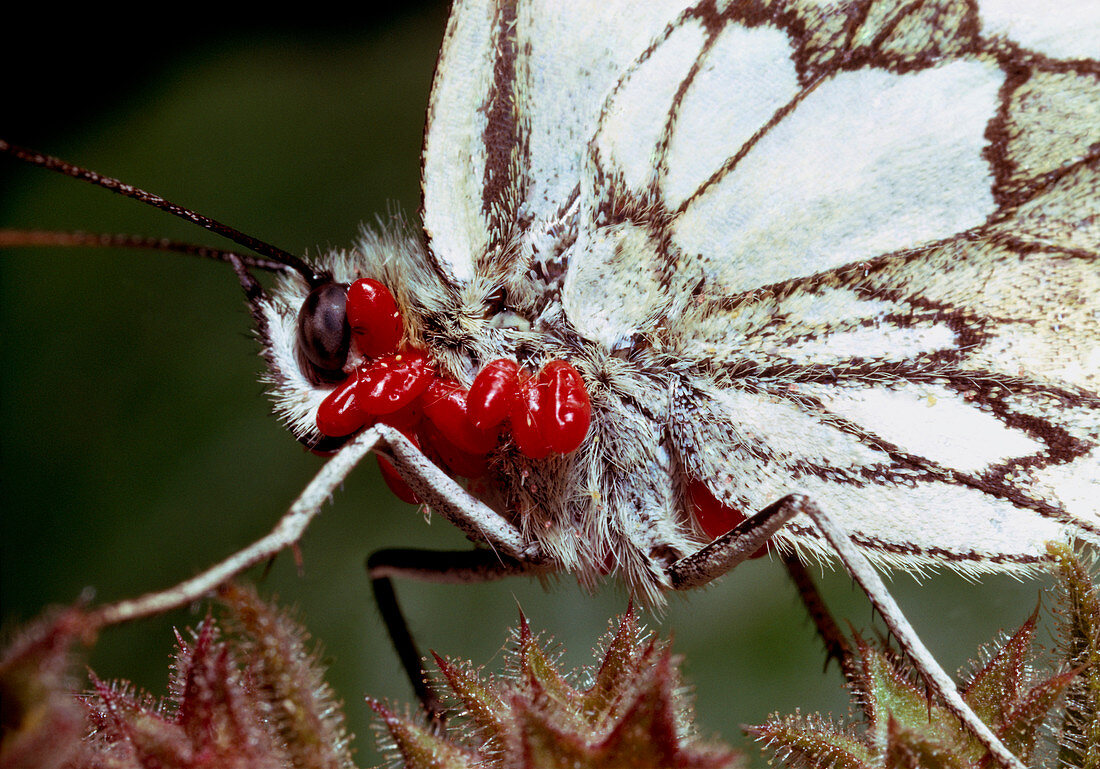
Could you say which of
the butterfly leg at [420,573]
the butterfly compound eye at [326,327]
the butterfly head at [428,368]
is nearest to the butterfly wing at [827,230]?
the butterfly head at [428,368]

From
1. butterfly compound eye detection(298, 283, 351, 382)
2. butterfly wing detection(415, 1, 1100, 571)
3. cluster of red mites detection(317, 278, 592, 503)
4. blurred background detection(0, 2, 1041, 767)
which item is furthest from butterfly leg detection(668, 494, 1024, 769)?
blurred background detection(0, 2, 1041, 767)

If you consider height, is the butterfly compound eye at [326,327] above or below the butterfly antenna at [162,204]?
below

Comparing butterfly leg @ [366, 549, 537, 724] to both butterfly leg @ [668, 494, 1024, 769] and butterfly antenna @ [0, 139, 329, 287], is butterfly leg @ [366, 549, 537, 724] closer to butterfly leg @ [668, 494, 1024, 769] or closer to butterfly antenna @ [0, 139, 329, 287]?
butterfly leg @ [668, 494, 1024, 769]

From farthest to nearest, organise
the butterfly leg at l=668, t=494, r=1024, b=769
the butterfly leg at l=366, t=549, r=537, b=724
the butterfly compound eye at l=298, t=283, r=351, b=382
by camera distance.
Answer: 1. the butterfly leg at l=366, t=549, r=537, b=724
2. the butterfly compound eye at l=298, t=283, r=351, b=382
3. the butterfly leg at l=668, t=494, r=1024, b=769

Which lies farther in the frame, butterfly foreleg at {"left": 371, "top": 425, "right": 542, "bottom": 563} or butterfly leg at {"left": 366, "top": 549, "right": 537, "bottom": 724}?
butterfly leg at {"left": 366, "top": 549, "right": 537, "bottom": 724}

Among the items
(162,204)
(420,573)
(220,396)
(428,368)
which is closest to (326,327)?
(428,368)

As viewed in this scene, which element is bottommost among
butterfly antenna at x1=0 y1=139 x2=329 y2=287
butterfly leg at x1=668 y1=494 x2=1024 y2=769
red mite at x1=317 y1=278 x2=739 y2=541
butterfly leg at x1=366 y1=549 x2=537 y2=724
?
butterfly leg at x1=668 y1=494 x2=1024 y2=769

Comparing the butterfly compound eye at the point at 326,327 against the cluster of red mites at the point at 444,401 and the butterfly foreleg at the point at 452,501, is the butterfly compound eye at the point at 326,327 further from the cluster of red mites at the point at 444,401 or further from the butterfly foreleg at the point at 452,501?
the butterfly foreleg at the point at 452,501
